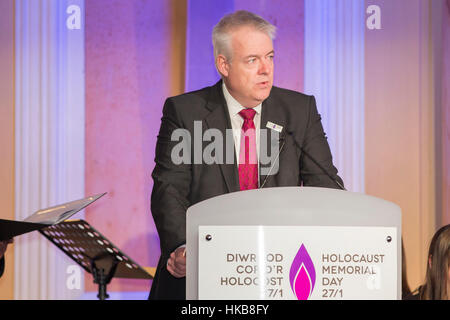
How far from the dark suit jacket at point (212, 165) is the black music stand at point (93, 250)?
0.33 meters

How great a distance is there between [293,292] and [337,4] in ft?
11.2

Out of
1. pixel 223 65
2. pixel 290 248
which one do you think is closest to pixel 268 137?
pixel 223 65

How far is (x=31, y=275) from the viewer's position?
4.68 meters

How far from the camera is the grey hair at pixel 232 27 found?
2.96 m

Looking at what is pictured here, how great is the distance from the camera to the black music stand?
Result: 2.91m

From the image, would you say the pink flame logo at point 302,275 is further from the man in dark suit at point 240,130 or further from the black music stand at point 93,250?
the black music stand at point 93,250

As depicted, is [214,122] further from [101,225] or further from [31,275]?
[31,275]

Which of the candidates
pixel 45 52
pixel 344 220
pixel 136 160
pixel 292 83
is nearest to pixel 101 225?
pixel 136 160

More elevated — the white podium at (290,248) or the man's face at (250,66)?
the man's face at (250,66)

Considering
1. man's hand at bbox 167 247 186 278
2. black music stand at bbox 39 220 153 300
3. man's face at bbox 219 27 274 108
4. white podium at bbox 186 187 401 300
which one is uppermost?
man's face at bbox 219 27 274 108

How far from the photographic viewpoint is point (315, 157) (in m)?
2.83

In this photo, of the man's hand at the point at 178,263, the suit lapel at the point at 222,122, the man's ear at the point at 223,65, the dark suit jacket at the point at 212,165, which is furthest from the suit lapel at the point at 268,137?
the man's hand at the point at 178,263

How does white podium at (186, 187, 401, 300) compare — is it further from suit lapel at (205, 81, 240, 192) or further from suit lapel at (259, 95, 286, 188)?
suit lapel at (205, 81, 240, 192)

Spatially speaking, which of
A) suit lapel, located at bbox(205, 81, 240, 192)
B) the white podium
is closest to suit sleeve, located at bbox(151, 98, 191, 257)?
suit lapel, located at bbox(205, 81, 240, 192)
